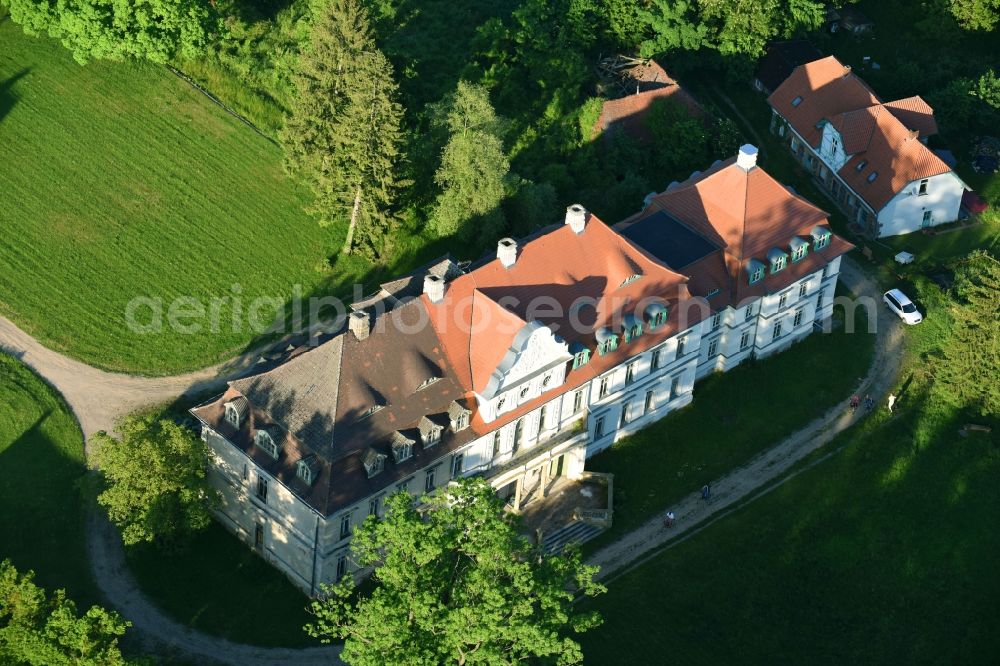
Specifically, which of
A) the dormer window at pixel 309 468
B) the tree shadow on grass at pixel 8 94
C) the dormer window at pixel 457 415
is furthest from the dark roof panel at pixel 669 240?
the tree shadow on grass at pixel 8 94

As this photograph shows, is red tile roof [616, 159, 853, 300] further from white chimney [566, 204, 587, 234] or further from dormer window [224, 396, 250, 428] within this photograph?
dormer window [224, 396, 250, 428]

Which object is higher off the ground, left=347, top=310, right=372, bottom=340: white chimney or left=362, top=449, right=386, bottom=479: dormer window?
left=347, top=310, right=372, bottom=340: white chimney

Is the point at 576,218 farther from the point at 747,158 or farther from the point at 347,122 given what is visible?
the point at 347,122

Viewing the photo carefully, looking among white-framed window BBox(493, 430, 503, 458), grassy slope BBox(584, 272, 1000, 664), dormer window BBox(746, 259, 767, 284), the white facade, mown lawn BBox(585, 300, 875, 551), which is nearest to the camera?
grassy slope BBox(584, 272, 1000, 664)

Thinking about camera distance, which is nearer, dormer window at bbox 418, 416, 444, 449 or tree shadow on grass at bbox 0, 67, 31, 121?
dormer window at bbox 418, 416, 444, 449

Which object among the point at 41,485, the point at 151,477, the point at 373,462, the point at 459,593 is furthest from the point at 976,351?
the point at 41,485

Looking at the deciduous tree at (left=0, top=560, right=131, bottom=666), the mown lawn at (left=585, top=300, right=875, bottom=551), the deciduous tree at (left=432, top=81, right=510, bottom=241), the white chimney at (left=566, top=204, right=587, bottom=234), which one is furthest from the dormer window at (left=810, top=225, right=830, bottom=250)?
the deciduous tree at (left=0, top=560, right=131, bottom=666)

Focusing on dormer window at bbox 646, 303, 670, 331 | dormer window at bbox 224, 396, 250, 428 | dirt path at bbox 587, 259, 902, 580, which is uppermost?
dormer window at bbox 224, 396, 250, 428
